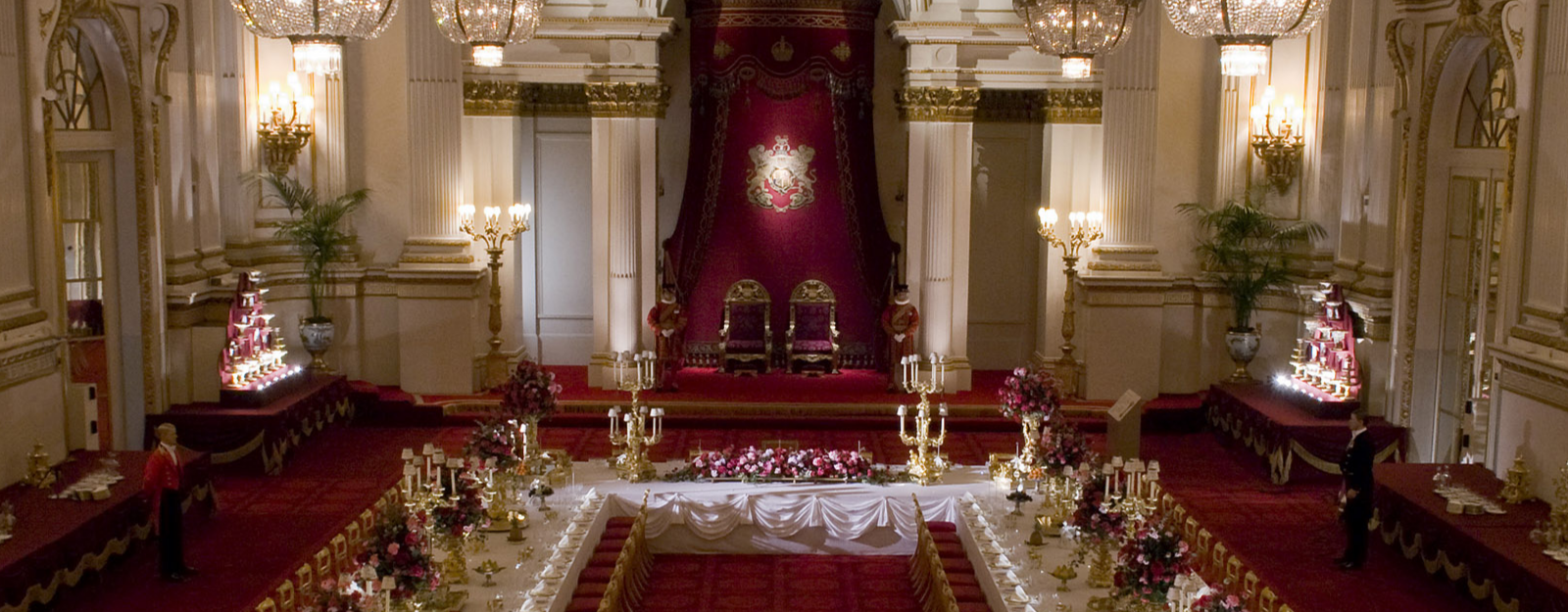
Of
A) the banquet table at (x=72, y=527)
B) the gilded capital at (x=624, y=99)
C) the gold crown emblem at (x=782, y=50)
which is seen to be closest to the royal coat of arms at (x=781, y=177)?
the gold crown emblem at (x=782, y=50)

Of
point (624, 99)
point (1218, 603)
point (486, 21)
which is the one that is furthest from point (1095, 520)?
point (624, 99)

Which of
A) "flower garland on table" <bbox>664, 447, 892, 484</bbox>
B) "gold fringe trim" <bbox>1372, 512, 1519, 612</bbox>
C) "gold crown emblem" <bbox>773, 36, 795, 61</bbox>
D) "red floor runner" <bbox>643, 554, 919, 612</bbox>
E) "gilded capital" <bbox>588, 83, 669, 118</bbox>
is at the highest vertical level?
"gold crown emblem" <bbox>773, 36, 795, 61</bbox>

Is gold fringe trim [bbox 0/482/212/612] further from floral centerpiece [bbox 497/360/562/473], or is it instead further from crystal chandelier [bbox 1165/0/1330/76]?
crystal chandelier [bbox 1165/0/1330/76]

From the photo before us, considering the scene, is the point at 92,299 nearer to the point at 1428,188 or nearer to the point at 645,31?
the point at 645,31

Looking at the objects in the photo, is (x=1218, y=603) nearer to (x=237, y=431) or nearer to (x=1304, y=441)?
(x=1304, y=441)

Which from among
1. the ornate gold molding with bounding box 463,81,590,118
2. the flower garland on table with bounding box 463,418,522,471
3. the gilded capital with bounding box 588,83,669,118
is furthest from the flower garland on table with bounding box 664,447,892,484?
the ornate gold molding with bounding box 463,81,590,118

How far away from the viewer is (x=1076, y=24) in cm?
1106

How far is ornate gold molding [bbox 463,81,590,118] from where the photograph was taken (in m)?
17.4

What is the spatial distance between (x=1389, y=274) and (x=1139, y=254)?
3.09 meters

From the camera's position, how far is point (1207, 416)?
16578 mm

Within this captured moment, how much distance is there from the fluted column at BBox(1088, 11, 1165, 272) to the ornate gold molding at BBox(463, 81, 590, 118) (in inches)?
237

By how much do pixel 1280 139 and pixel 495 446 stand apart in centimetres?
933

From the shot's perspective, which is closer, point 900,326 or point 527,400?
point 527,400

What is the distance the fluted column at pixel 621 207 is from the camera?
17.3 m
